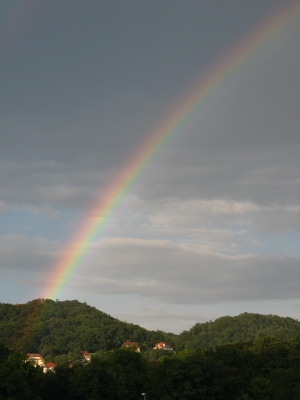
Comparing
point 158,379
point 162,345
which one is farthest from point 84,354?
point 158,379

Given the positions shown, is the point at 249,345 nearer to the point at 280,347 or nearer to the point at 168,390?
the point at 280,347

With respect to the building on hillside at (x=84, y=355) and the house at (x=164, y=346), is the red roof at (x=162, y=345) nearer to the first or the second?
the house at (x=164, y=346)

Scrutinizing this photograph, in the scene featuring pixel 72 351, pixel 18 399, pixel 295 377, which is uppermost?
pixel 72 351

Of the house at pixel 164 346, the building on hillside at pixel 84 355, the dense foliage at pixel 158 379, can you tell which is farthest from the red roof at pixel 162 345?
the dense foliage at pixel 158 379

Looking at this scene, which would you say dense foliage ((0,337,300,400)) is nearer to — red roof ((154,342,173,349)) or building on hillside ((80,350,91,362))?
building on hillside ((80,350,91,362))

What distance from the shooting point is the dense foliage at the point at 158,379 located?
2276 inches

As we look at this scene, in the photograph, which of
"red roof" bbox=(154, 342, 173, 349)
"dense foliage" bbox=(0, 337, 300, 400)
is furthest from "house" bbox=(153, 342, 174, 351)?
"dense foliage" bbox=(0, 337, 300, 400)

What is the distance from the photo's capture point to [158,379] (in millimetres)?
63156

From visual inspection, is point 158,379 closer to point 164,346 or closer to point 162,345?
point 162,345

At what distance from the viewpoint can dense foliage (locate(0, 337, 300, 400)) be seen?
2276 inches

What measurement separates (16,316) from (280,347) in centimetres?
12764

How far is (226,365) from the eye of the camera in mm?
72000

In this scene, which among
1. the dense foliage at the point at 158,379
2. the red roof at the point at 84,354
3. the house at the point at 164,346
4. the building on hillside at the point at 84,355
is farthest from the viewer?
the house at the point at 164,346

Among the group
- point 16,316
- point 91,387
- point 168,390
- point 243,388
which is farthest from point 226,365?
point 16,316
